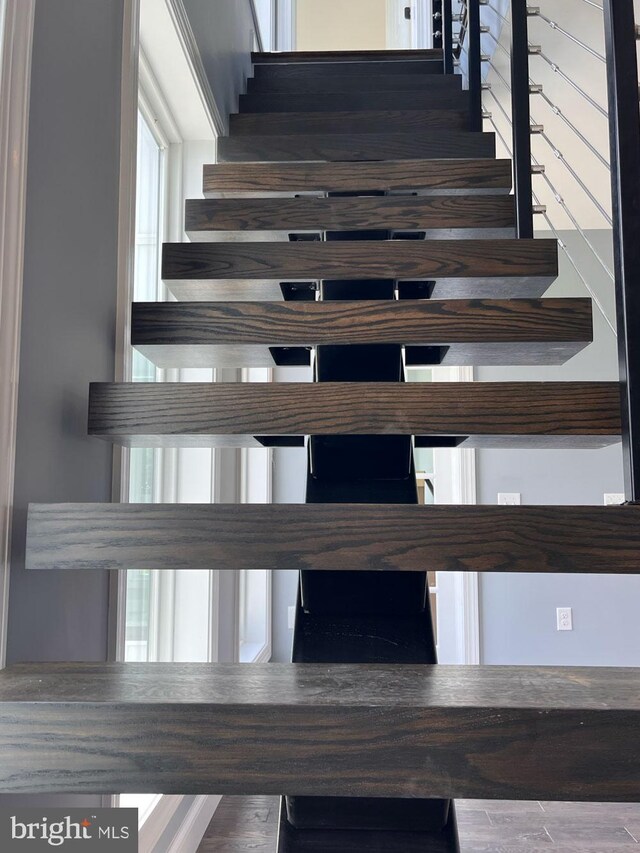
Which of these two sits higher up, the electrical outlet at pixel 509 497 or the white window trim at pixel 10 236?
the white window trim at pixel 10 236

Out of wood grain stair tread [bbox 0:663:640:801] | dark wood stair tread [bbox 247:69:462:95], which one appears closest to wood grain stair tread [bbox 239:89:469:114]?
dark wood stair tread [bbox 247:69:462:95]

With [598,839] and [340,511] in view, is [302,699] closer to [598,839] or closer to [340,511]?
[340,511]

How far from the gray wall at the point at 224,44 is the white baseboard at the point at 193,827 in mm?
2100

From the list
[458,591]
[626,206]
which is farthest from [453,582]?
[626,206]

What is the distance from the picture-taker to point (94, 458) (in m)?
1.15

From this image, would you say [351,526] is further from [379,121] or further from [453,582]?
[453,582]

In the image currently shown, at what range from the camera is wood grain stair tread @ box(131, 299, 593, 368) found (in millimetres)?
1196

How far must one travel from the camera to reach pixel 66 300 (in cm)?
104

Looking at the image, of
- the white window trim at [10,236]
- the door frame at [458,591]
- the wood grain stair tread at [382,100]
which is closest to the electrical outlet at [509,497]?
the door frame at [458,591]

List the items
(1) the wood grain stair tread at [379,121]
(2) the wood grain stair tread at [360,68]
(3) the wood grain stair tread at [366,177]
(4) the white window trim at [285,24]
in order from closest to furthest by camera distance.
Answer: (3) the wood grain stair tread at [366,177], (1) the wood grain stair tread at [379,121], (2) the wood grain stair tread at [360,68], (4) the white window trim at [285,24]

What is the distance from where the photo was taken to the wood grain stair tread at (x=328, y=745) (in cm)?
56

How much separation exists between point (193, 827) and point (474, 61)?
2.27m

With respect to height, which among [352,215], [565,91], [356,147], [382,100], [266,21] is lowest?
[352,215]

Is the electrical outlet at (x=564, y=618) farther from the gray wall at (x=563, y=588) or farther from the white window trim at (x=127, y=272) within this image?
the white window trim at (x=127, y=272)
